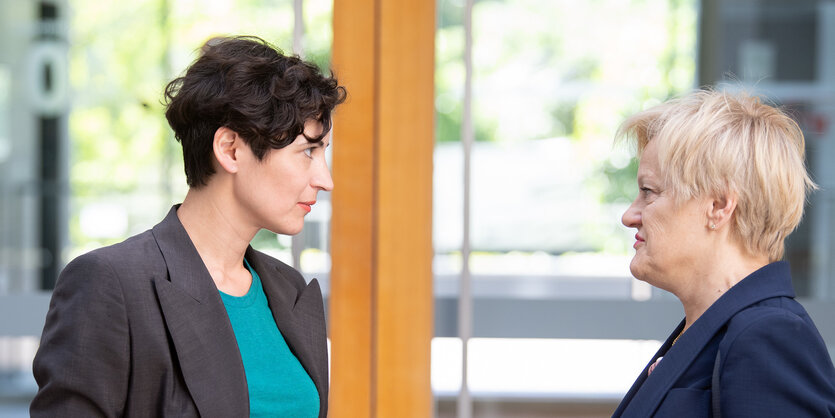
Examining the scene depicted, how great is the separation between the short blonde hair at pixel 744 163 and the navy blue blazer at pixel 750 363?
0.09 meters

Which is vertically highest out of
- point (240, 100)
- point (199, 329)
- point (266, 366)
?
point (240, 100)

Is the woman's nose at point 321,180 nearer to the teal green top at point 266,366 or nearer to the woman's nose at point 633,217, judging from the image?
the teal green top at point 266,366

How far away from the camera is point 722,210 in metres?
1.46

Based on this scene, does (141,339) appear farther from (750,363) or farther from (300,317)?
(750,363)

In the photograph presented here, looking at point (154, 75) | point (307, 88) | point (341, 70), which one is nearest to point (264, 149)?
point (307, 88)

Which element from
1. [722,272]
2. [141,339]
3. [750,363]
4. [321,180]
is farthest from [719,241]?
[141,339]

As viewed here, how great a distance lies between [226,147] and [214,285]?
0.98ft

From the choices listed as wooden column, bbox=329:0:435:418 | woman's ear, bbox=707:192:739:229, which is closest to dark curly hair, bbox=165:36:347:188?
woman's ear, bbox=707:192:739:229

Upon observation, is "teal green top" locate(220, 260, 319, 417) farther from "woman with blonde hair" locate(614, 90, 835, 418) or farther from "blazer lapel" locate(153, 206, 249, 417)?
"woman with blonde hair" locate(614, 90, 835, 418)

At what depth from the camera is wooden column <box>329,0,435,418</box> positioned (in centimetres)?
294

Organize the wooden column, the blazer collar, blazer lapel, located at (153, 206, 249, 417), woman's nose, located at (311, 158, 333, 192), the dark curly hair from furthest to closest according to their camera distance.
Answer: the wooden column → woman's nose, located at (311, 158, 333, 192) → the dark curly hair → blazer lapel, located at (153, 206, 249, 417) → the blazer collar

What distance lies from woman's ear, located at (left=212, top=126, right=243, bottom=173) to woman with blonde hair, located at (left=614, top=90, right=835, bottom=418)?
2.82 feet

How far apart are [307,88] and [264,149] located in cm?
17

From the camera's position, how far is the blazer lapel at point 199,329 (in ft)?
5.08
